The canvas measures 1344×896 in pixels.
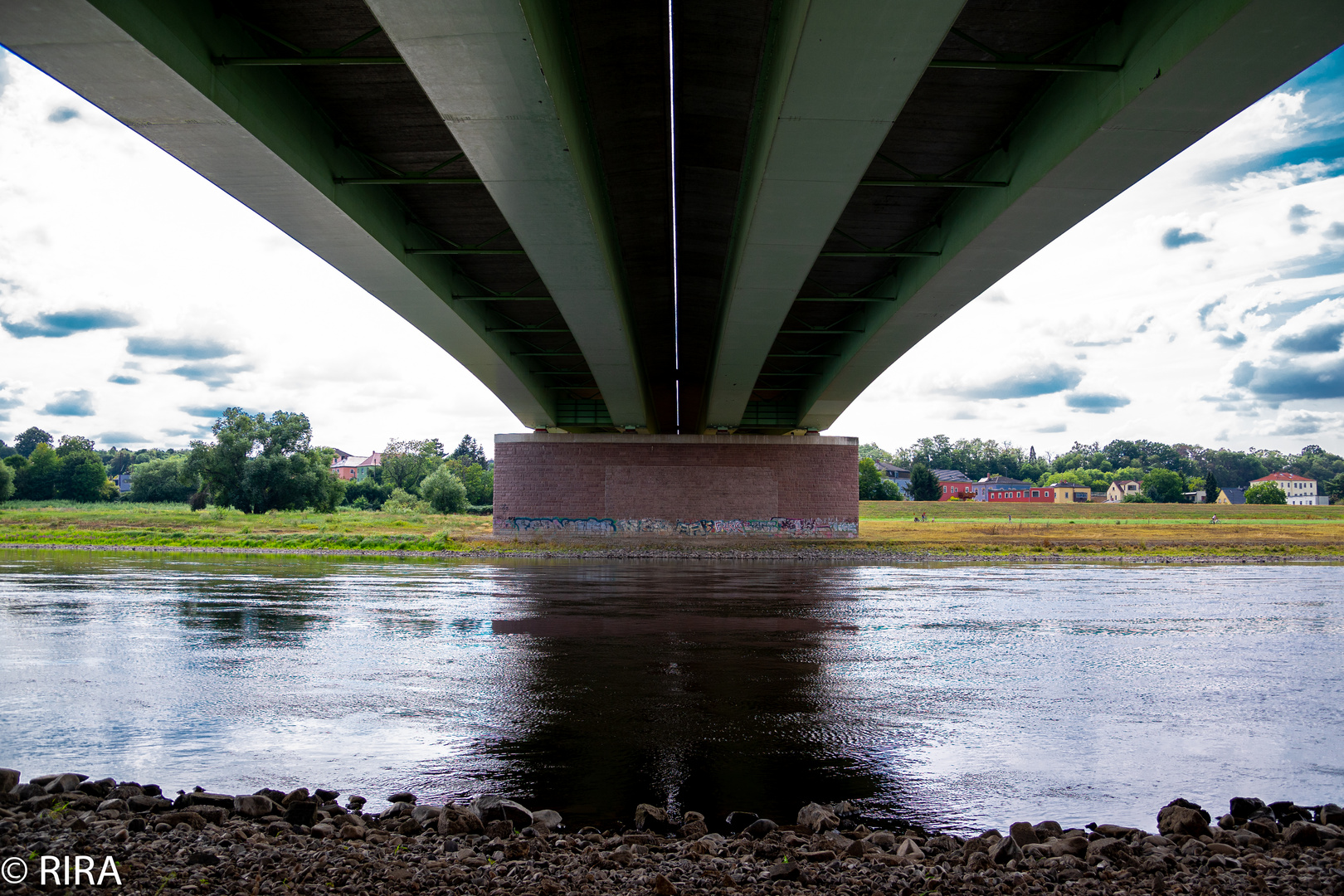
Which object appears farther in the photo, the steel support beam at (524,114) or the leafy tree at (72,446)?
the leafy tree at (72,446)

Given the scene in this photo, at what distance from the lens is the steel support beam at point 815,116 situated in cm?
883

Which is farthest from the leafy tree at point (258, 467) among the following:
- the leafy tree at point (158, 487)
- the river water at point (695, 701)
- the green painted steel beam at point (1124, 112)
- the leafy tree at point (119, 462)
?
the leafy tree at point (119, 462)

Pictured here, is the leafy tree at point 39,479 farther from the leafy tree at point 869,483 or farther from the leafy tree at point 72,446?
the leafy tree at point 869,483

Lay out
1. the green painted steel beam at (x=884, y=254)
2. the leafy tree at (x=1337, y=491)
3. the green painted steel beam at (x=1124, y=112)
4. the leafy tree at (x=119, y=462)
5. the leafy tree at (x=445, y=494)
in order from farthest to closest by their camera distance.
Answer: the leafy tree at (x=119, y=462) < the leafy tree at (x=1337, y=491) < the leafy tree at (x=445, y=494) < the green painted steel beam at (x=884, y=254) < the green painted steel beam at (x=1124, y=112)

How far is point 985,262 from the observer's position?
17.5 meters

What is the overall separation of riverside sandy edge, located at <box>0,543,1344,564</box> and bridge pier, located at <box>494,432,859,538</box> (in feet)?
5.83

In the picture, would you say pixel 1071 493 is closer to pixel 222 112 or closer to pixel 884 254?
pixel 884 254

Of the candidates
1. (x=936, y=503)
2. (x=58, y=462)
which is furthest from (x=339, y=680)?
(x=58, y=462)

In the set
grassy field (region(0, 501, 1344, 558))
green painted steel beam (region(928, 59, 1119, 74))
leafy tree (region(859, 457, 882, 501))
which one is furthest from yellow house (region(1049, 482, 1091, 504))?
green painted steel beam (region(928, 59, 1119, 74))

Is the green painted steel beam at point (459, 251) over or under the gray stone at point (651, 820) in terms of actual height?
over

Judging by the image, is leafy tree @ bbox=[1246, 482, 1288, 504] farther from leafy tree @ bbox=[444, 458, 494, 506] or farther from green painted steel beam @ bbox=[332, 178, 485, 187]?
green painted steel beam @ bbox=[332, 178, 485, 187]

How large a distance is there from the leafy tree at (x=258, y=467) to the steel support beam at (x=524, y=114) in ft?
215

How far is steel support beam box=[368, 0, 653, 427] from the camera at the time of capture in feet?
29.3

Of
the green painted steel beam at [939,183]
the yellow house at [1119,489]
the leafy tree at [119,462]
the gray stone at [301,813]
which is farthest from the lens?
the leafy tree at [119,462]
